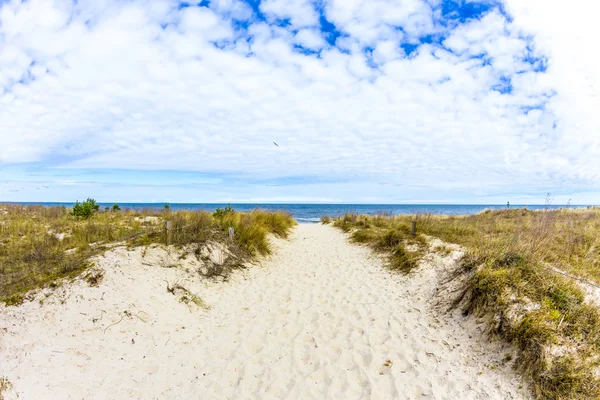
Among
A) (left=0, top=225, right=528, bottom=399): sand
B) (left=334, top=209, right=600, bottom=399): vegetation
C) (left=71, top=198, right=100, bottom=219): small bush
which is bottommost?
(left=0, top=225, right=528, bottom=399): sand

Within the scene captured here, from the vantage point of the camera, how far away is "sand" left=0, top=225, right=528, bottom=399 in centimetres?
382

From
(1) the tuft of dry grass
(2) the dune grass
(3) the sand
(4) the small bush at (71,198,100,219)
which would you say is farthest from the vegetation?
(4) the small bush at (71,198,100,219)

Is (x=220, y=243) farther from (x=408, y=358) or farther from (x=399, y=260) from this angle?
(x=408, y=358)

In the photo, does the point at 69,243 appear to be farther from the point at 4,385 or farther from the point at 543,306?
the point at 543,306

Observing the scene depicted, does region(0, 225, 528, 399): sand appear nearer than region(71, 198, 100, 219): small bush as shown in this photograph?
Yes

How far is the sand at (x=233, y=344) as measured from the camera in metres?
3.82

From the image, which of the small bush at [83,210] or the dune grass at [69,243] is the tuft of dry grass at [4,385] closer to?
the dune grass at [69,243]

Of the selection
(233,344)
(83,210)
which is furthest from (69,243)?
(83,210)

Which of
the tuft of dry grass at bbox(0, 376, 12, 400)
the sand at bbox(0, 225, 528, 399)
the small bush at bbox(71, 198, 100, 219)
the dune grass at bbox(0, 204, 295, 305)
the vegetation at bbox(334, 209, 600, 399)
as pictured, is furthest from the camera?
the small bush at bbox(71, 198, 100, 219)

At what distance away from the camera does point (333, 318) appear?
19.2ft

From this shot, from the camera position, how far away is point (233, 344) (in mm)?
4992

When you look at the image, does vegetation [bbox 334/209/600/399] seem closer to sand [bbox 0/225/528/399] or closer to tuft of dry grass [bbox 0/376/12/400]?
sand [bbox 0/225/528/399]

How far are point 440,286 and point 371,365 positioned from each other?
3.27m

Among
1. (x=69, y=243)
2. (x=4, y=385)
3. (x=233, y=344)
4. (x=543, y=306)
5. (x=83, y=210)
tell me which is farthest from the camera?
(x=83, y=210)
